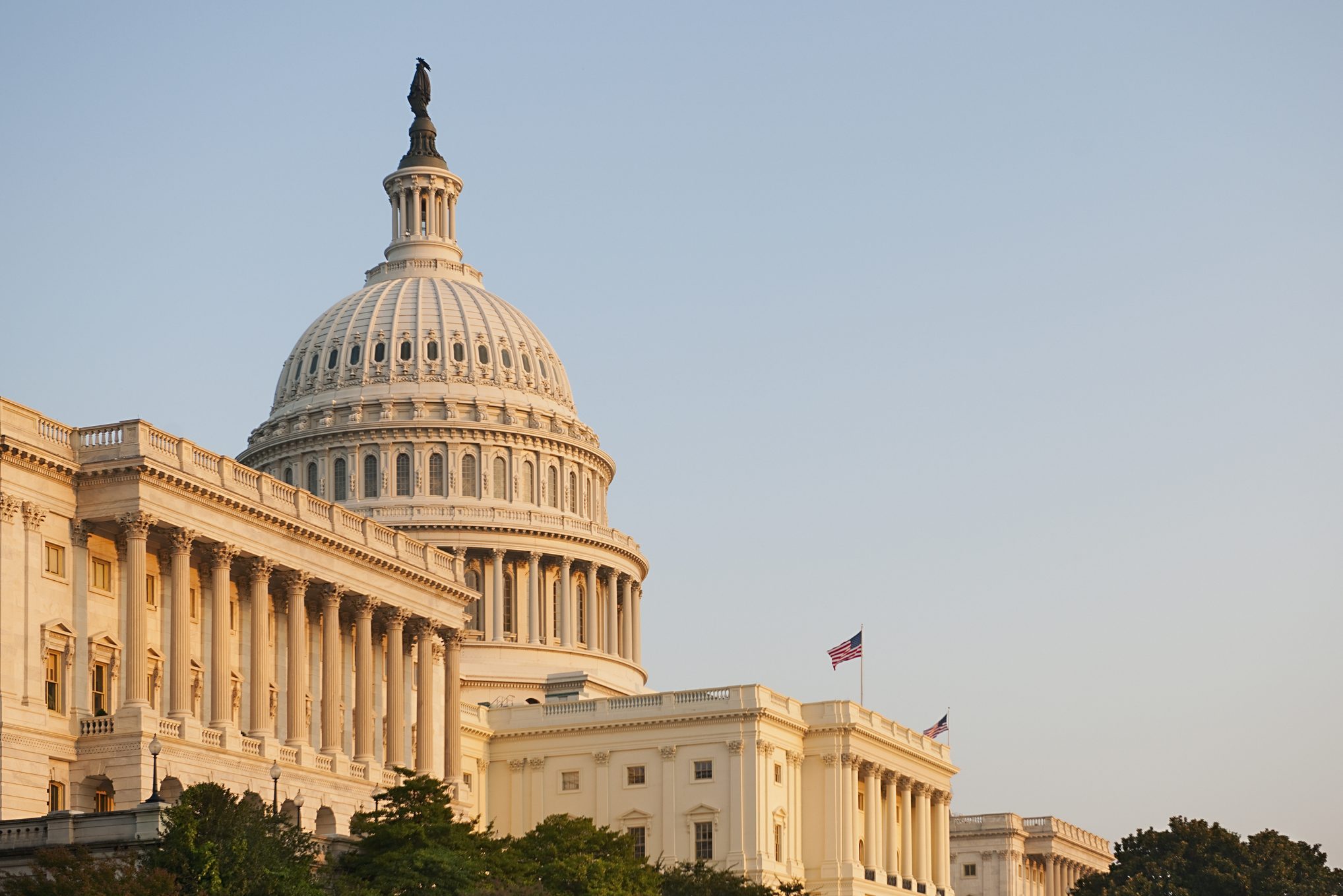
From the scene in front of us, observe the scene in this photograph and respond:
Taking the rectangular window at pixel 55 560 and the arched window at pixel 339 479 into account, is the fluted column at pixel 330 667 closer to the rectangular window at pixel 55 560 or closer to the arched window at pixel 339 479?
the rectangular window at pixel 55 560

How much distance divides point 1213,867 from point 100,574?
248ft

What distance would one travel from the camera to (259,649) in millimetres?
105938

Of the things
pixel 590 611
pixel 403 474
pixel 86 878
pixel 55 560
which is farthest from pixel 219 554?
pixel 590 611

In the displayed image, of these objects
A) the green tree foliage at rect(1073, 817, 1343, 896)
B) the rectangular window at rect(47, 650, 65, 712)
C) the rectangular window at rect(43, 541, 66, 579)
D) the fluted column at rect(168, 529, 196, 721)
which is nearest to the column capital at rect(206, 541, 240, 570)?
the fluted column at rect(168, 529, 196, 721)

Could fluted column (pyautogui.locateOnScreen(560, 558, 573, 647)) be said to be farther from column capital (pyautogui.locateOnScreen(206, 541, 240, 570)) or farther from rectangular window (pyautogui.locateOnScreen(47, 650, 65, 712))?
rectangular window (pyautogui.locateOnScreen(47, 650, 65, 712))

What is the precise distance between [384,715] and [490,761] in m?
32.5

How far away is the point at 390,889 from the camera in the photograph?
8562cm

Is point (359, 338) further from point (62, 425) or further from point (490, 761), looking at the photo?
point (62, 425)

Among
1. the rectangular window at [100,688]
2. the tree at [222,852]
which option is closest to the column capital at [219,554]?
the rectangular window at [100,688]

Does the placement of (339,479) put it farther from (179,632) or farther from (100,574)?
(100,574)

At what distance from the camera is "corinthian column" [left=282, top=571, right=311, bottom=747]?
10900 centimetres

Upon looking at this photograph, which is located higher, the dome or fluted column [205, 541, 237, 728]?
the dome

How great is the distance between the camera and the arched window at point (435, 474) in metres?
175

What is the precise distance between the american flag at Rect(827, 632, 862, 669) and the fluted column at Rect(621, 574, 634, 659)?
35.3 meters
